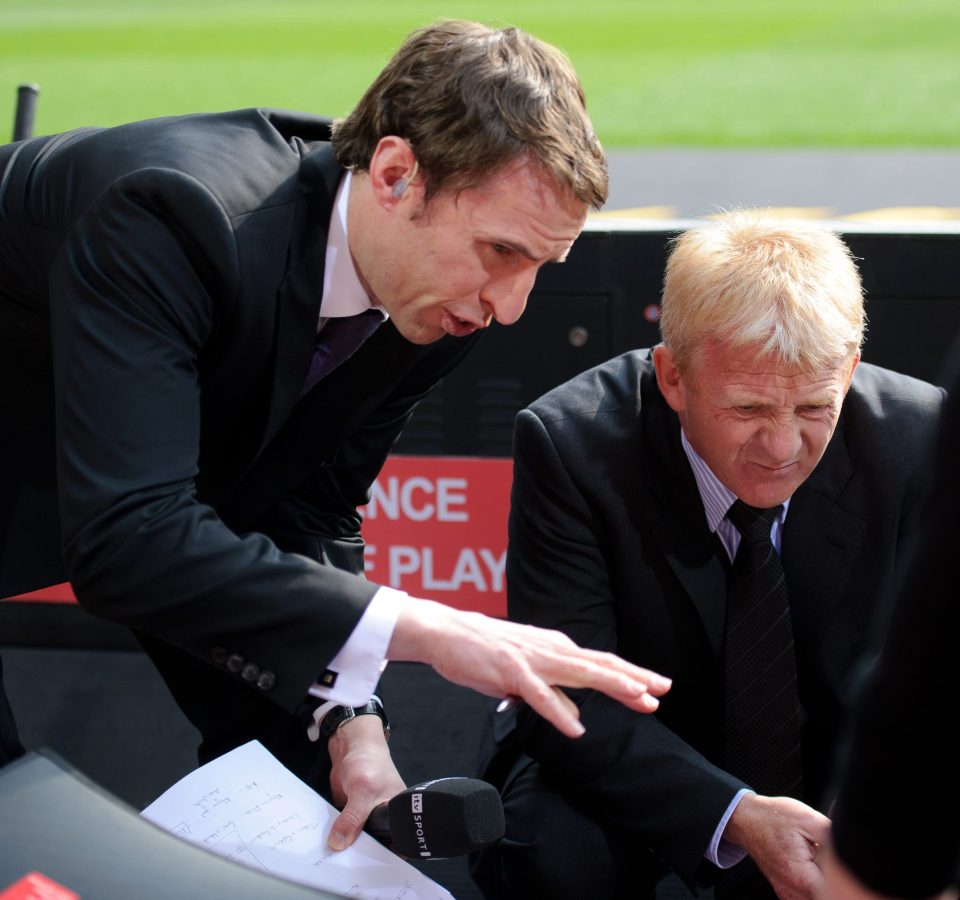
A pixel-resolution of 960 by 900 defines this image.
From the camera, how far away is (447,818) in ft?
4.70

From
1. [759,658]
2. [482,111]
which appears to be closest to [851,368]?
[759,658]

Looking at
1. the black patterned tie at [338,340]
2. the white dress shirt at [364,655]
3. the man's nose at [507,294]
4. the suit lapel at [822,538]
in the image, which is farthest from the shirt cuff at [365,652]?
the suit lapel at [822,538]

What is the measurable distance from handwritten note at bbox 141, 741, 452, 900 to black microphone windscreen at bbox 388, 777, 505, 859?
53mm

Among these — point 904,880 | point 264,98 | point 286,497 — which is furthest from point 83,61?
point 904,880

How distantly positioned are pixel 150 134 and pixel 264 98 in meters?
12.2

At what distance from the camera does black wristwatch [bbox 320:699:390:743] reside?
1.87 metres

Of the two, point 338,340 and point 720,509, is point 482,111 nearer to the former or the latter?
point 338,340

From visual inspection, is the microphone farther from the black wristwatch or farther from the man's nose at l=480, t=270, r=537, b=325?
the man's nose at l=480, t=270, r=537, b=325

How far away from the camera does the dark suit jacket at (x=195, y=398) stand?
1.40 meters

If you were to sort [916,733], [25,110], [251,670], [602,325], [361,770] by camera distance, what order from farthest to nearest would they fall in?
1. [25,110]
2. [602,325]
3. [361,770]
4. [251,670]
5. [916,733]

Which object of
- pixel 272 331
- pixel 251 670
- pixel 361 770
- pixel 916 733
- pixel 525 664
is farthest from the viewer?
pixel 361 770

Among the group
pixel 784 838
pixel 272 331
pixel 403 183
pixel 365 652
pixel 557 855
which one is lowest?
pixel 557 855

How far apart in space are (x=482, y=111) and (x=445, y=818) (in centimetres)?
74

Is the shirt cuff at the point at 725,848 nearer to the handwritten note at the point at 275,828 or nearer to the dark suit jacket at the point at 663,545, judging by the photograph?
the dark suit jacket at the point at 663,545
